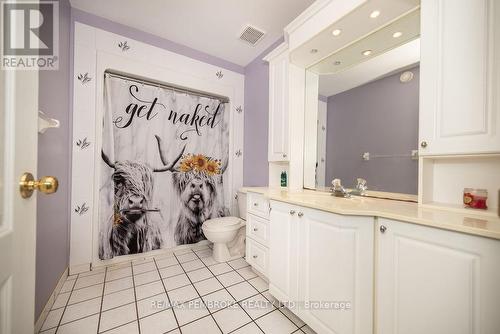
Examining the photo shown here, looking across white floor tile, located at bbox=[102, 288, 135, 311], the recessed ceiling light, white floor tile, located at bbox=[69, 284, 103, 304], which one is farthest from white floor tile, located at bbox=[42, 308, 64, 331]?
the recessed ceiling light

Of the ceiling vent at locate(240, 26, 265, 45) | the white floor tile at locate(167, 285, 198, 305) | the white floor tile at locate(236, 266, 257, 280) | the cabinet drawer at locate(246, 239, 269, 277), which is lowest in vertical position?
the white floor tile at locate(236, 266, 257, 280)

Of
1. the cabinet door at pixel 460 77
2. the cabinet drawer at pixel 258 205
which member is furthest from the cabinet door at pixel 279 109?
the cabinet door at pixel 460 77

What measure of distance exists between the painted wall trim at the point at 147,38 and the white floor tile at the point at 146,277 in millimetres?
2410

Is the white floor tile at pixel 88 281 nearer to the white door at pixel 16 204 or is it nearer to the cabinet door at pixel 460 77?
the white door at pixel 16 204

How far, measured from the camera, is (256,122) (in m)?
2.54

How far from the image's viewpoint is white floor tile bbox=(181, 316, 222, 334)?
1201 mm

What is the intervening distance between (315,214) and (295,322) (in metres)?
0.79

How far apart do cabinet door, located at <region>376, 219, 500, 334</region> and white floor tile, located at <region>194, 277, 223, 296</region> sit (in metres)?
1.19

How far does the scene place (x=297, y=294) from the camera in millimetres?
1238

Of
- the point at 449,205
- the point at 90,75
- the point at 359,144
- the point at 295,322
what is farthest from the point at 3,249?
the point at 90,75

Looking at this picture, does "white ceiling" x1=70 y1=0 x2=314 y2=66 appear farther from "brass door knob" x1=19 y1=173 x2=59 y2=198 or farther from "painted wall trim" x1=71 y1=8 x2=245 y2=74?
"brass door knob" x1=19 y1=173 x2=59 y2=198

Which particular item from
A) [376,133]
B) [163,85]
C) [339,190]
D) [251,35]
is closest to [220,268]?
[339,190]

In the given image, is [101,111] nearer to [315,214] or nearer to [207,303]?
[207,303]

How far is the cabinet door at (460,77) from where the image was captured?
824mm
